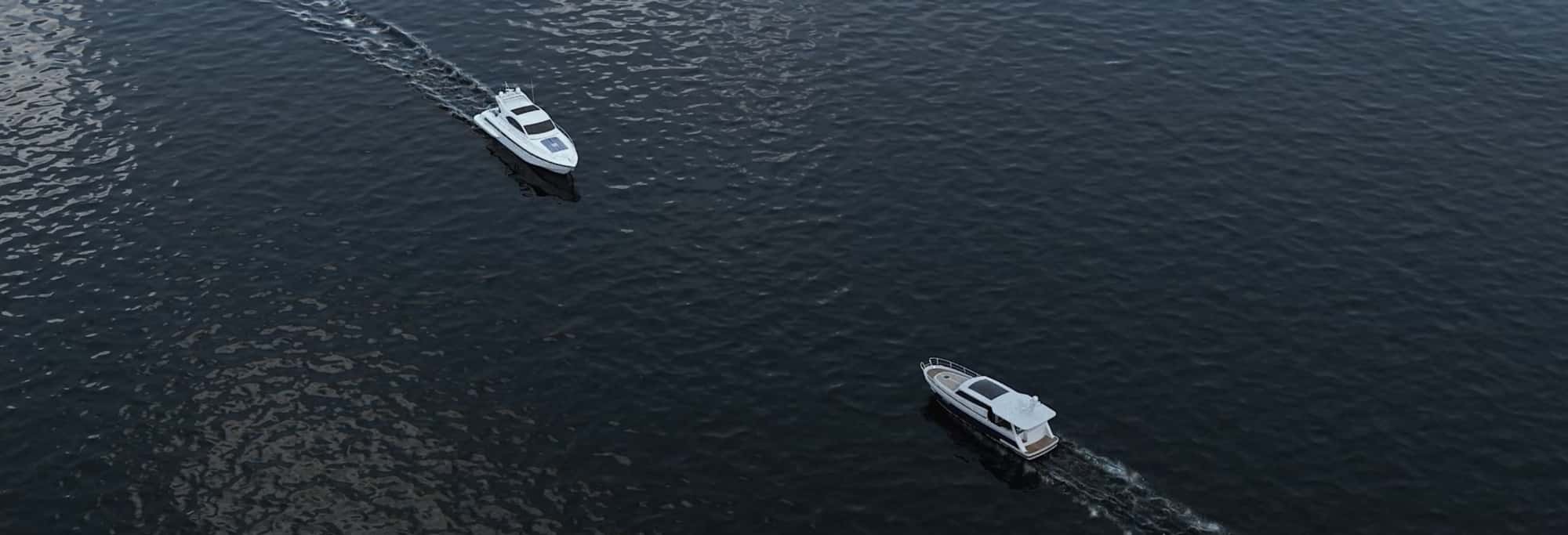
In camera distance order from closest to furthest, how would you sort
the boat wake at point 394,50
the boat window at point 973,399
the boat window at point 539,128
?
the boat window at point 973,399
the boat window at point 539,128
the boat wake at point 394,50

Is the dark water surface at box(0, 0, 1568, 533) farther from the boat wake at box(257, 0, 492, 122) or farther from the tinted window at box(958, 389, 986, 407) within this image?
the tinted window at box(958, 389, 986, 407)

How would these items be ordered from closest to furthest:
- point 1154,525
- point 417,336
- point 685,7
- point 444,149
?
1. point 1154,525
2. point 417,336
3. point 444,149
4. point 685,7

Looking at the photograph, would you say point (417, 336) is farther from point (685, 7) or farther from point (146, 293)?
point (685, 7)

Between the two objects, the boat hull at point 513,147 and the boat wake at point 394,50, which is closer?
the boat hull at point 513,147

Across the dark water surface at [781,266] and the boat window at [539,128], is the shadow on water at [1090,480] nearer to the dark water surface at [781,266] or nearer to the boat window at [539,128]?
the dark water surface at [781,266]

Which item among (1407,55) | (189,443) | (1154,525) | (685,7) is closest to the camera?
(1154,525)

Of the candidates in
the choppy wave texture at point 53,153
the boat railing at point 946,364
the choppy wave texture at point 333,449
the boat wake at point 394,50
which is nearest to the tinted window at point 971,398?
the boat railing at point 946,364

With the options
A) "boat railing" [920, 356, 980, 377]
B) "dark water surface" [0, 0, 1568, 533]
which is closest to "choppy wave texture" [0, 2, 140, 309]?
"dark water surface" [0, 0, 1568, 533]

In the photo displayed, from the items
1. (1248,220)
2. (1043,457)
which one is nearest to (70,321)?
(1043,457)
